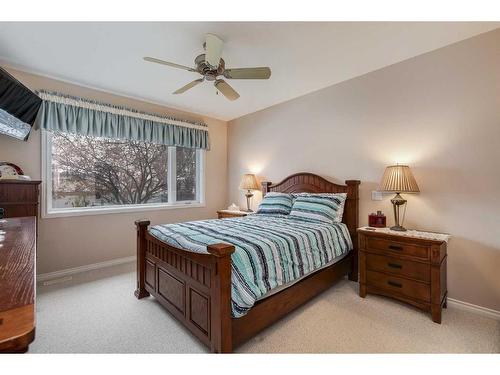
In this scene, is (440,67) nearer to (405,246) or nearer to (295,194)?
(405,246)

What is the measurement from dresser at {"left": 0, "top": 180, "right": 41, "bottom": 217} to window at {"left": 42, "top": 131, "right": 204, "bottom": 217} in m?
0.60

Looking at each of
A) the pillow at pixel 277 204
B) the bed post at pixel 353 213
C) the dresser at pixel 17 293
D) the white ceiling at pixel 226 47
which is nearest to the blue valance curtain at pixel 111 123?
the white ceiling at pixel 226 47

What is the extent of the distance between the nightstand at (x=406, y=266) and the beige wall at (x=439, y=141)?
270mm

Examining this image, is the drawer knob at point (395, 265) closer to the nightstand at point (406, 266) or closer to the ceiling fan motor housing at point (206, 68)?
the nightstand at point (406, 266)

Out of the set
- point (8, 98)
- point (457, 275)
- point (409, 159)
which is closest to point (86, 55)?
point (8, 98)

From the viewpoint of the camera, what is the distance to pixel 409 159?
2.68 metres

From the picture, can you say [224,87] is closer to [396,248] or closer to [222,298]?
[222,298]

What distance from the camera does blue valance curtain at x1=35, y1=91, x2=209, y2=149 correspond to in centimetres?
297

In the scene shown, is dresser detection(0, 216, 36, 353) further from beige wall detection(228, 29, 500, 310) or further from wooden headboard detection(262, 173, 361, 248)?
beige wall detection(228, 29, 500, 310)

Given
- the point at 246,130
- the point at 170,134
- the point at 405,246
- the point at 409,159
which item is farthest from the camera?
the point at 246,130

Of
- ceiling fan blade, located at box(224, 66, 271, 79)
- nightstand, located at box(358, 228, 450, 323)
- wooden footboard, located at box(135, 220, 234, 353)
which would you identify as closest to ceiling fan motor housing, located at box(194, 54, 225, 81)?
ceiling fan blade, located at box(224, 66, 271, 79)

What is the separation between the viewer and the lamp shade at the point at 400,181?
7.95 ft

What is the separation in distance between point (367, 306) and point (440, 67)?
251 cm
